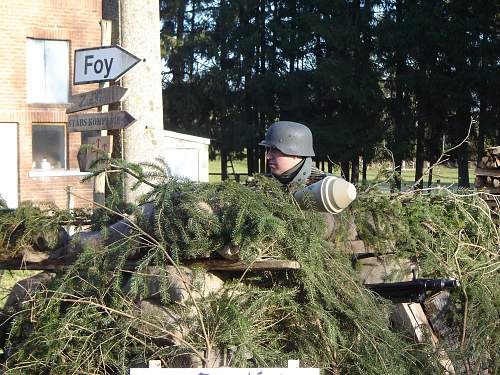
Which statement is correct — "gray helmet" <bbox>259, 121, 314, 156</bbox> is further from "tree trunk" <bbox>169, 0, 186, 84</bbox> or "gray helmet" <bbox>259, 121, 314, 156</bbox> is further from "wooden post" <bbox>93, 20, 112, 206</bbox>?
"tree trunk" <bbox>169, 0, 186, 84</bbox>

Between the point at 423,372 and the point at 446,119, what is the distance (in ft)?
81.1

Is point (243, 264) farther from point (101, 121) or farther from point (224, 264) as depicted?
point (101, 121)

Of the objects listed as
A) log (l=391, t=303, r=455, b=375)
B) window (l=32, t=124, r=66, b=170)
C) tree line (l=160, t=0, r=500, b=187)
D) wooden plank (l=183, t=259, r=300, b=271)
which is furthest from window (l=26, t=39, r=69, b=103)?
wooden plank (l=183, t=259, r=300, b=271)

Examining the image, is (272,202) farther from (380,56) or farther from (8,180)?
(380,56)

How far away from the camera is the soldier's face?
536 centimetres

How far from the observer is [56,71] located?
71.7ft

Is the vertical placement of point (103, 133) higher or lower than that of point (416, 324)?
higher

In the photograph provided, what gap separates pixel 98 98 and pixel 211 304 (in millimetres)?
3314

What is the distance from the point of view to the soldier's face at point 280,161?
17.6ft

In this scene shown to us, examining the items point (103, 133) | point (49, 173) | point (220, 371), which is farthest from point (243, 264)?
point (49, 173)

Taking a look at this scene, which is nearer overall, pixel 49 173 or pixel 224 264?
pixel 224 264

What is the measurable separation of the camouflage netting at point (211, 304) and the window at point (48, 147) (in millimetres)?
17378

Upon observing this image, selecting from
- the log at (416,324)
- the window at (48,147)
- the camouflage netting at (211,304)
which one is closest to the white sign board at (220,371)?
the camouflage netting at (211,304)

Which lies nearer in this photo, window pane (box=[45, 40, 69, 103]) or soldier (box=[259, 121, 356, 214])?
soldier (box=[259, 121, 356, 214])
